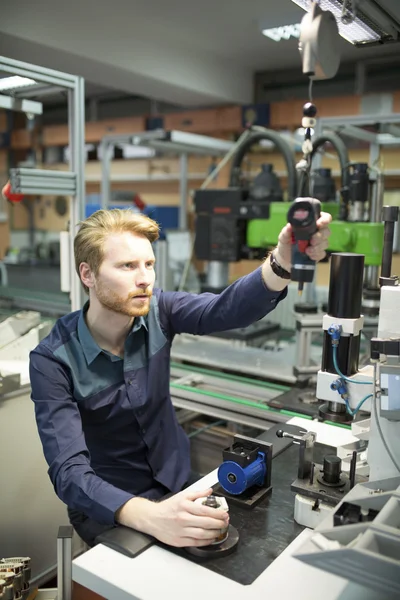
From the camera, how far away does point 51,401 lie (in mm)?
1352

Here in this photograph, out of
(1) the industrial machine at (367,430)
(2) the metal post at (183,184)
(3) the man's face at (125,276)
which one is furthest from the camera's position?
(2) the metal post at (183,184)

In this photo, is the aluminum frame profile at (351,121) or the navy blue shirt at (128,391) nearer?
the navy blue shirt at (128,391)

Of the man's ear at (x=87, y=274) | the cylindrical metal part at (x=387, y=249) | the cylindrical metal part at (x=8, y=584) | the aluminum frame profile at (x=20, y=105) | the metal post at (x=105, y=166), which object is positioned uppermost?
the aluminum frame profile at (x=20, y=105)

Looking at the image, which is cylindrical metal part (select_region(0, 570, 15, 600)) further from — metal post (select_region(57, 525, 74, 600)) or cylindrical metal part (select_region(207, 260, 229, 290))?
cylindrical metal part (select_region(207, 260, 229, 290))

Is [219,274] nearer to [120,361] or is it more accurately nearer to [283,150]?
[283,150]

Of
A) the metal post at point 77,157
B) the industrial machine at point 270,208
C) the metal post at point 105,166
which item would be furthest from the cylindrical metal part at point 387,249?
the metal post at point 105,166

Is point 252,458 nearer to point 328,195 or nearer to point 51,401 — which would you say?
point 51,401

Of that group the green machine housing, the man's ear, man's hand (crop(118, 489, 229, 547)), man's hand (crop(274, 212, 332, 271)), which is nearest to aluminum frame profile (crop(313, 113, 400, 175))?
the green machine housing

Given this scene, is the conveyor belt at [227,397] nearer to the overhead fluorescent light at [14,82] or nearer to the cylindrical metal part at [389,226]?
the cylindrical metal part at [389,226]

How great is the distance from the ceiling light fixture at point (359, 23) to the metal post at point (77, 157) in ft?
3.24

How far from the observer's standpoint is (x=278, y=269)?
139cm

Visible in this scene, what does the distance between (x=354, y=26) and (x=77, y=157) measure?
45.8 inches

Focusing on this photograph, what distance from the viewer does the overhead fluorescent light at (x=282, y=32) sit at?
11.1ft

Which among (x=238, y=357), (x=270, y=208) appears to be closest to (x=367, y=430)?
(x=270, y=208)
